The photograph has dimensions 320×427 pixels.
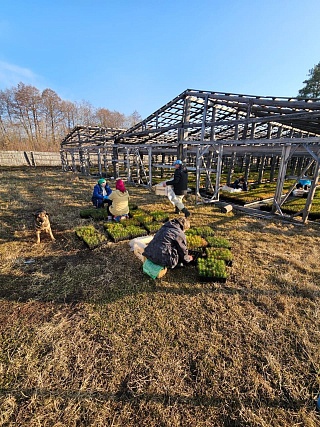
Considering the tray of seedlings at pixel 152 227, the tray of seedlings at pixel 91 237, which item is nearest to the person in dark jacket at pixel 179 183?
the tray of seedlings at pixel 152 227

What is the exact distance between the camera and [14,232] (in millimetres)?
6203

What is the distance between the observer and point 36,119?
35188 mm

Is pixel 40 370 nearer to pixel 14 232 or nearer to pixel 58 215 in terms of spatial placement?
pixel 14 232

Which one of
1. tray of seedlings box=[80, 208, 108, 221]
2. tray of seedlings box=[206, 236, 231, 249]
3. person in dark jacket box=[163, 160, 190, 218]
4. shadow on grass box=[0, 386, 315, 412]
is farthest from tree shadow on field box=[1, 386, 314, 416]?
person in dark jacket box=[163, 160, 190, 218]

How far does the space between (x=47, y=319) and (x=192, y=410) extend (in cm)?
239

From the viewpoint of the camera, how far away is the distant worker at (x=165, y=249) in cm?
367

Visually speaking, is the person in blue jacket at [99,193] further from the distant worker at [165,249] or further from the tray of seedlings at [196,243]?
the distant worker at [165,249]

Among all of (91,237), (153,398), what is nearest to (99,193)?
(91,237)

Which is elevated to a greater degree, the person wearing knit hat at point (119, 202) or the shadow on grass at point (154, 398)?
the person wearing knit hat at point (119, 202)

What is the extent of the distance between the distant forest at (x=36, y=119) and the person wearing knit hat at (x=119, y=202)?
33956 millimetres

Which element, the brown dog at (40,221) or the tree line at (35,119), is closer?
the brown dog at (40,221)

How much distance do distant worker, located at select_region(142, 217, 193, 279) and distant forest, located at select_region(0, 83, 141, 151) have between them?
37242 millimetres

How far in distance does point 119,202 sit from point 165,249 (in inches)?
138

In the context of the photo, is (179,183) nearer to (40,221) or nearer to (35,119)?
(40,221)
